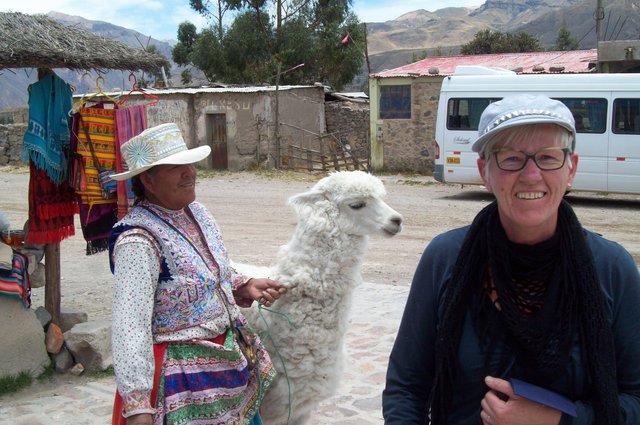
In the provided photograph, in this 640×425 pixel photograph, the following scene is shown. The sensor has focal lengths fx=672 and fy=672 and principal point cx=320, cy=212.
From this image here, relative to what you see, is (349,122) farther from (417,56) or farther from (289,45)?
(417,56)

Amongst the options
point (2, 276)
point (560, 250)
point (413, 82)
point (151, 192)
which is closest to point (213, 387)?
point (151, 192)

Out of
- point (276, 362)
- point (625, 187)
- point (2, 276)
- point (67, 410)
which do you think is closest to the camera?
point (276, 362)

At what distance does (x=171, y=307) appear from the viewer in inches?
112

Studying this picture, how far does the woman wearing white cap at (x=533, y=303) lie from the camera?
5.90ft


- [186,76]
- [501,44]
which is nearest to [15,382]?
[186,76]

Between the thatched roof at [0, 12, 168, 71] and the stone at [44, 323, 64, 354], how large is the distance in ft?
7.00

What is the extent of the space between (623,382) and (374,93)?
2186 cm

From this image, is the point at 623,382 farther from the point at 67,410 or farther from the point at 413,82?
A: the point at 413,82

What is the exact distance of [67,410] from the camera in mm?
4820

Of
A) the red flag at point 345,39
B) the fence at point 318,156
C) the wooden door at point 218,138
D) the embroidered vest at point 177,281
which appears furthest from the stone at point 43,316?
the red flag at point 345,39

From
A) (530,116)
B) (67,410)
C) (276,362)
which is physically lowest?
(67,410)

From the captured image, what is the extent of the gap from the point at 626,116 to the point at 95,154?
12.8 m

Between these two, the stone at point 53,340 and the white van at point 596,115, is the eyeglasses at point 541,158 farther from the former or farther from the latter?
the white van at point 596,115

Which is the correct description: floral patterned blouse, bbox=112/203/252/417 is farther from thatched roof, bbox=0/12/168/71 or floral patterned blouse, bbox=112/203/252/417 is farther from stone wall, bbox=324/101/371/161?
stone wall, bbox=324/101/371/161
